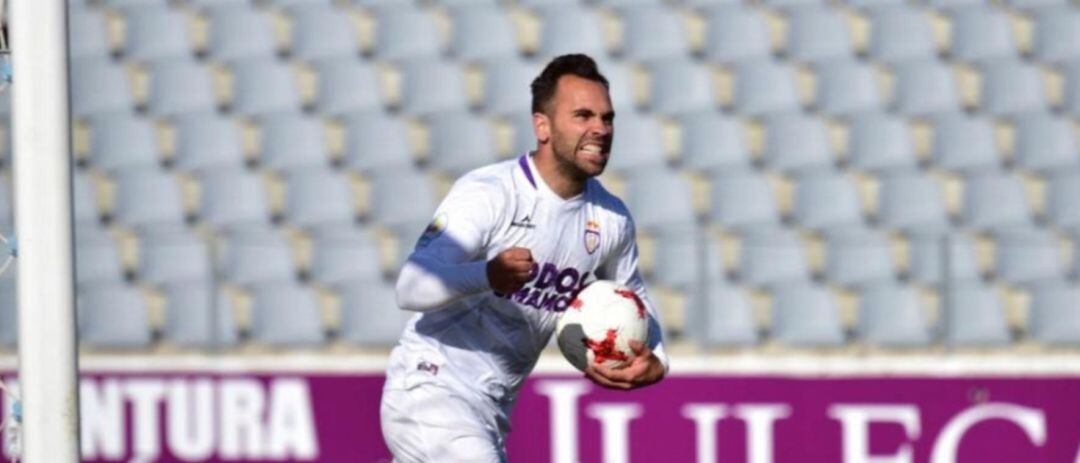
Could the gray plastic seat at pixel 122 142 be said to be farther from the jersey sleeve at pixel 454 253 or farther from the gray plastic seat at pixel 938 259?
the jersey sleeve at pixel 454 253

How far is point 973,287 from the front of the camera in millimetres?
8781

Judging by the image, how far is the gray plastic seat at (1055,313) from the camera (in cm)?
868

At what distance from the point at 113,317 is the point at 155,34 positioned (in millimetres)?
2012

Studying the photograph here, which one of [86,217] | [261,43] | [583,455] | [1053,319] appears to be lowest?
[583,455]

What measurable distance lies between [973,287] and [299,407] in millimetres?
3239

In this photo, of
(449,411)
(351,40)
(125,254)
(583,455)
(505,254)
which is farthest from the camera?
(351,40)

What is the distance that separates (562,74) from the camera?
503cm

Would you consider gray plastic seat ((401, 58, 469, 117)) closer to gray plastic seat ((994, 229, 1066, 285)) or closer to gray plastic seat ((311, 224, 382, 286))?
gray plastic seat ((311, 224, 382, 286))

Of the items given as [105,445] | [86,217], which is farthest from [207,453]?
[86,217]

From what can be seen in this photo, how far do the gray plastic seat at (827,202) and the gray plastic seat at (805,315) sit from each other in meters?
0.56

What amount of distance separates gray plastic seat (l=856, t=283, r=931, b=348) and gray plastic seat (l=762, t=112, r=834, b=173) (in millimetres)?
963

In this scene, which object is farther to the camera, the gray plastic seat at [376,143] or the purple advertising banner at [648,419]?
the gray plastic seat at [376,143]

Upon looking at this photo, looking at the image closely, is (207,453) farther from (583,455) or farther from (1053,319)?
(1053,319)

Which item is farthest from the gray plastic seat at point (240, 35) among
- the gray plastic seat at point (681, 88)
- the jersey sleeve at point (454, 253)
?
the jersey sleeve at point (454, 253)
